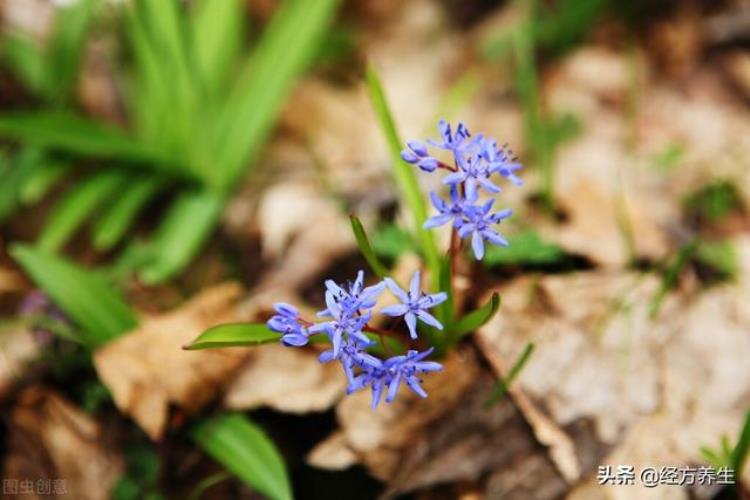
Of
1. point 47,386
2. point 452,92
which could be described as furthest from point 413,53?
point 47,386

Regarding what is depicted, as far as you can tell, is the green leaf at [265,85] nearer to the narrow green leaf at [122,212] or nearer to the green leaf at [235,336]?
the narrow green leaf at [122,212]

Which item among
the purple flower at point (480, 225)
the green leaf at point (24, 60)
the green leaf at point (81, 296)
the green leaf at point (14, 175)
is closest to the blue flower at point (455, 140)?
the purple flower at point (480, 225)

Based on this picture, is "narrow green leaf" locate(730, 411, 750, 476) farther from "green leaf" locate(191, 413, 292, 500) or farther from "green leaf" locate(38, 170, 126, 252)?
"green leaf" locate(38, 170, 126, 252)

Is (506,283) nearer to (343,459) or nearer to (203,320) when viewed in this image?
(343,459)

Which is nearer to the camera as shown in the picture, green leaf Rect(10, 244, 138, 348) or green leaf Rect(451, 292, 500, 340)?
green leaf Rect(451, 292, 500, 340)

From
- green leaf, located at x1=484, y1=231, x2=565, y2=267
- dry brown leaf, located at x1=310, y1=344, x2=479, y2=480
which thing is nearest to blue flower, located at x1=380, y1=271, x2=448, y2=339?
dry brown leaf, located at x1=310, y1=344, x2=479, y2=480

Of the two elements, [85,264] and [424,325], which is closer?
[424,325]
